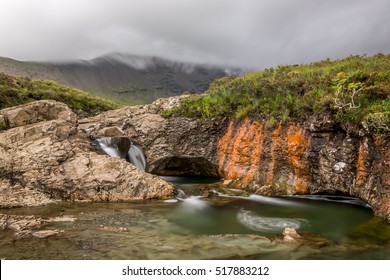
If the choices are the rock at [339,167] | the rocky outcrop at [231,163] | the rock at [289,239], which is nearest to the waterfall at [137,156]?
the rocky outcrop at [231,163]

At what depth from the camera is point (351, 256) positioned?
368 inches

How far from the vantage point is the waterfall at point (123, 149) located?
21.0m

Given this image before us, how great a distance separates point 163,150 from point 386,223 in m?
14.3

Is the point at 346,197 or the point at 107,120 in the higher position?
the point at 107,120

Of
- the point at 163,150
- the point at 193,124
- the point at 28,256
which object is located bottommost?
the point at 28,256

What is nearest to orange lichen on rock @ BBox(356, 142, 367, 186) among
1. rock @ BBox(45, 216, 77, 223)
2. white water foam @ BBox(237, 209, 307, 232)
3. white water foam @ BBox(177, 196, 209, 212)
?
white water foam @ BBox(237, 209, 307, 232)

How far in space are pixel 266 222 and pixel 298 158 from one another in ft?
18.2

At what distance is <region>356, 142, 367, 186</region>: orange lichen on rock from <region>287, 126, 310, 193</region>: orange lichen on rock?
2.83 m

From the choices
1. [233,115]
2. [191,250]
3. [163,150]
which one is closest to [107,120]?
[163,150]

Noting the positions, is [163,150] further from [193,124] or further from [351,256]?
[351,256]

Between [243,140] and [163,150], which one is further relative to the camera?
[163,150]

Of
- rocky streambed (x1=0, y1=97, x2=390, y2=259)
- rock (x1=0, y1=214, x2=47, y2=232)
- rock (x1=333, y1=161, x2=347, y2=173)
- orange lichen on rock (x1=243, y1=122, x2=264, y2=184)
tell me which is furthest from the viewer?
orange lichen on rock (x1=243, y1=122, x2=264, y2=184)

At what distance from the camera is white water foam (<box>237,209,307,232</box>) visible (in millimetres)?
12492

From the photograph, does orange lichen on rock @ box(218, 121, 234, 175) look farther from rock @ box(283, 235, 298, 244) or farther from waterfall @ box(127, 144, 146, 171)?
rock @ box(283, 235, 298, 244)
